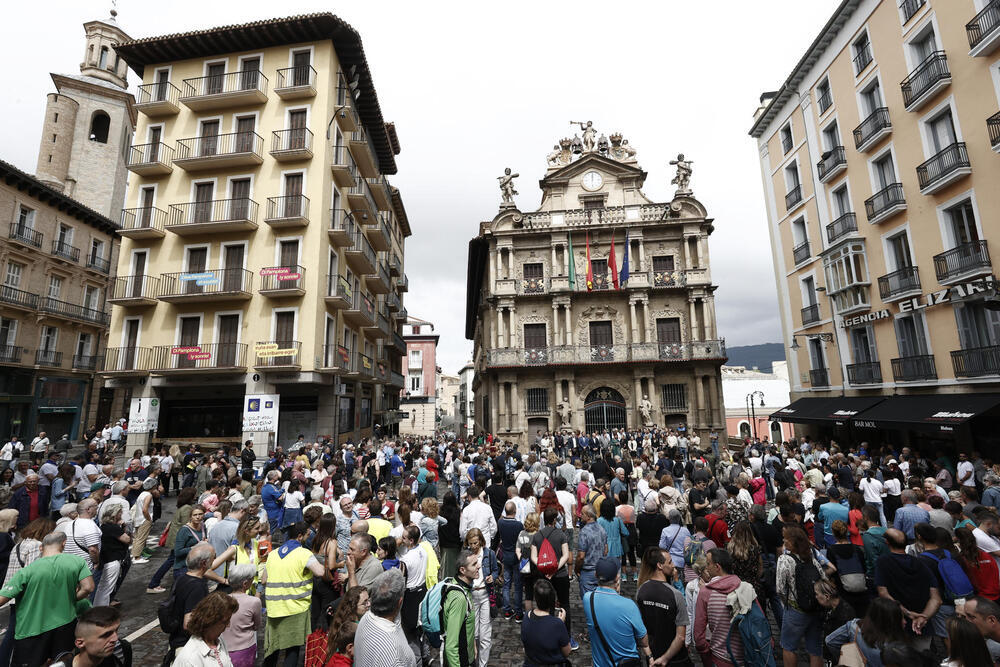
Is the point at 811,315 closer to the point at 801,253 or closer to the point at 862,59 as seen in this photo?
the point at 801,253

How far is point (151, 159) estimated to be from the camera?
2167cm

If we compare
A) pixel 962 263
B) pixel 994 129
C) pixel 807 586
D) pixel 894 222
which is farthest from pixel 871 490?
pixel 894 222

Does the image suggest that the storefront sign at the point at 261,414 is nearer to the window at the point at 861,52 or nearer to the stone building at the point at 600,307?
the stone building at the point at 600,307

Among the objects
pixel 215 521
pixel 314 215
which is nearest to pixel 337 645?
pixel 215 521

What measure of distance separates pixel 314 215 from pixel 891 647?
21.9 m

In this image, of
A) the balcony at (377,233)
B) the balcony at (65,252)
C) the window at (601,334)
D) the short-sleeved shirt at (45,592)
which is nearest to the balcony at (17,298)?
the balcony at (65,252)

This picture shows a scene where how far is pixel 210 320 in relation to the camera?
20391 millimetres

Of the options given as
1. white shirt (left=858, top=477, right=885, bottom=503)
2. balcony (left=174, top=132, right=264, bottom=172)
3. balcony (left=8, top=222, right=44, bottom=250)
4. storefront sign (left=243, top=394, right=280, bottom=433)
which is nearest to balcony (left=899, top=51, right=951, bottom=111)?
white shirt (left=858, top=477, right=885, bottom=503)

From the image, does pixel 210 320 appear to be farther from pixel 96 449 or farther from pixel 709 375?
pixel 709 375

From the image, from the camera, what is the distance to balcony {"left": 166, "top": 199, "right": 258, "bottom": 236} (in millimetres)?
20172

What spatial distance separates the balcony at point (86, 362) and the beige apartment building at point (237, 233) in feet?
40.1

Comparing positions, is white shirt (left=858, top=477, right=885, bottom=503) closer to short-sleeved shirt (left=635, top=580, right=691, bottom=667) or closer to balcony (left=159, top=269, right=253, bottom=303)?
short-sleeved shirt (left=635, top=580, right=691, bottom=667)

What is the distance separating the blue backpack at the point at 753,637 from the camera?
14.1 feet

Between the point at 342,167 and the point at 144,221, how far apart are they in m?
9.27
